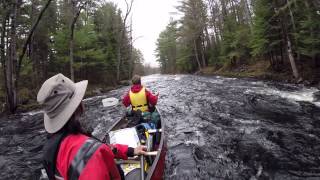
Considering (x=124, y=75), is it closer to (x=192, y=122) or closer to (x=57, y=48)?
(x=57, y=48)

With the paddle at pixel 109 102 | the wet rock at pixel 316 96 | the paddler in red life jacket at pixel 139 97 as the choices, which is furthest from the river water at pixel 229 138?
the paddler in red life jacket at pixel 139 97

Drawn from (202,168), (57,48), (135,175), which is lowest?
(202,168)

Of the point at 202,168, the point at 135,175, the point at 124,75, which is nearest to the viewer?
the point at 135,175

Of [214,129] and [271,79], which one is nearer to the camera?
[214,129]

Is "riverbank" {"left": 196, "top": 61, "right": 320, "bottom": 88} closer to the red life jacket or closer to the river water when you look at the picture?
the river water

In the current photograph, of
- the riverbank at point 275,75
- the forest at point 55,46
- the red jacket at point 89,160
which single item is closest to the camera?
the red jacket at point 89,160

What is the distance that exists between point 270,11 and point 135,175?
18163 mm

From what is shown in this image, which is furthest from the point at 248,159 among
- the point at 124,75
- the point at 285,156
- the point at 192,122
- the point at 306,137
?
the point at 124,75

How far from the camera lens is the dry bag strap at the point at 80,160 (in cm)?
198

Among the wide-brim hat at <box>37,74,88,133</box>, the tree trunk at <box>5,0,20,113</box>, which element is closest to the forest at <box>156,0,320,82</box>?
the tree trunk at <box>5,0,20,113</box>

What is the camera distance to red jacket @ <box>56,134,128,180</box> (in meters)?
1.98

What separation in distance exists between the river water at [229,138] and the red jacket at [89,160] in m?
4.27

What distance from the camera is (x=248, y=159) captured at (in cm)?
661

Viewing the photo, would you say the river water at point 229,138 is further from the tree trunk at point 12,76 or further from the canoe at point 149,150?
the tree trunk at point 12,76
